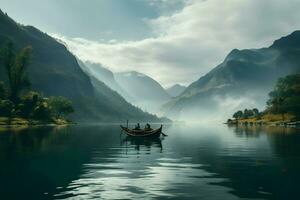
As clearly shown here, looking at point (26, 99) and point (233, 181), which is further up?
point (26, 99)

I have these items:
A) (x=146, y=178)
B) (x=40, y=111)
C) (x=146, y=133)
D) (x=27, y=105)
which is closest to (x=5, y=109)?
(x=27, y=105)

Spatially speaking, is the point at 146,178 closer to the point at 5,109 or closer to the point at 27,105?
the point at 5,109

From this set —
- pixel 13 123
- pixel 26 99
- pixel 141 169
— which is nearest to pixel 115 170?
pixel 141 169

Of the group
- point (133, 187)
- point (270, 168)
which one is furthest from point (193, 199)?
point (270, 168)

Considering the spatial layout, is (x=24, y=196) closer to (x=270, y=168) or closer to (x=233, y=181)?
(x=233, y=181)

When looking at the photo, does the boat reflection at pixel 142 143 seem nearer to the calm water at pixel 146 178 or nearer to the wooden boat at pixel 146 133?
the wooden boat at pixel 146 133

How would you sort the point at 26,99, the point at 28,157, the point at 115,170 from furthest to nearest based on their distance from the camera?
the point at 26,99
the point at 28,157
the point at 115,170

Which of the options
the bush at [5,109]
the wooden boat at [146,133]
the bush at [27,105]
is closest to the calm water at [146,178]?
the wooden boat at [146,133]

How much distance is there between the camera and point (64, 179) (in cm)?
3136

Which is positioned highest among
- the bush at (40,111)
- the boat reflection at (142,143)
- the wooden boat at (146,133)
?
the bush at (40,111)

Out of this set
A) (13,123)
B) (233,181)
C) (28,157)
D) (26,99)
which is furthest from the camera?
(26,99)

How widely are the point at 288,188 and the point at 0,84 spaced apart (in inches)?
7485

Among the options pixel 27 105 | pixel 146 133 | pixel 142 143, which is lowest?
pixel 142 143

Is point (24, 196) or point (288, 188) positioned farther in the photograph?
point (288, 188)
